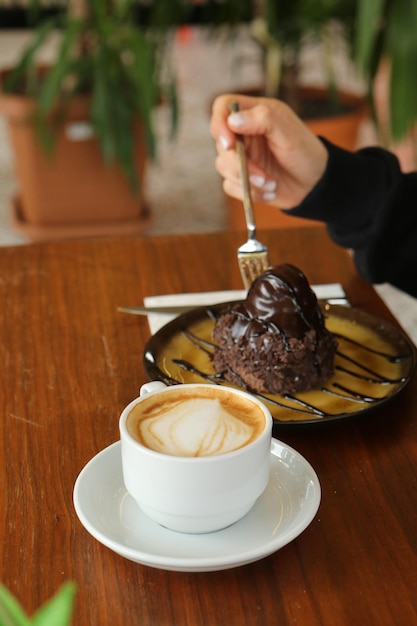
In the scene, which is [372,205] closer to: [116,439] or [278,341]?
[278,341]

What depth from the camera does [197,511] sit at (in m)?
0.58

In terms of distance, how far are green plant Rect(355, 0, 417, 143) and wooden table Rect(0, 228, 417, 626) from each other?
0.68 metres

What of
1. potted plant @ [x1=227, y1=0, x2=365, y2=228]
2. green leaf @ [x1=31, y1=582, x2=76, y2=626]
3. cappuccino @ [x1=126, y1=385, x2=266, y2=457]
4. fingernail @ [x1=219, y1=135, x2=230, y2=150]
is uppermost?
green leaf @ [x1=31, y1=582, x2=76, y2=626]

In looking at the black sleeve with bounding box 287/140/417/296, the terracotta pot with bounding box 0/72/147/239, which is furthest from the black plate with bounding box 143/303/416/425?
the terracotta pot with bounding box 0/72/147/239

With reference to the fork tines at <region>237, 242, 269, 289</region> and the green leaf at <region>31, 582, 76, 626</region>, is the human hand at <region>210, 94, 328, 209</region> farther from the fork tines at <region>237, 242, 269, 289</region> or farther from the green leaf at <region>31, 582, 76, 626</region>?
the green leaf at <region>31, 582, 76, 626</region>

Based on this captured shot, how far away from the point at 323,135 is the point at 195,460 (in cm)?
197

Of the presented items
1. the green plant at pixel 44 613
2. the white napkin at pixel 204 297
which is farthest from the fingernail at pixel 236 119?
the green plant at pixel 44 613

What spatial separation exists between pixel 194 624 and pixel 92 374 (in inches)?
14.6

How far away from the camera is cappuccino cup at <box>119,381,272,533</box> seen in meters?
0.56

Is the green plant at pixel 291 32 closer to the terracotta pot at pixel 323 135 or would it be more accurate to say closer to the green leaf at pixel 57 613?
the terracotta pot at pixel 323 135

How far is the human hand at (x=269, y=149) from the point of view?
1.11 meters

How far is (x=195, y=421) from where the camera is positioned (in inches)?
23.7

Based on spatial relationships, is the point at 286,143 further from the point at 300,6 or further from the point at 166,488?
the point at 300,6

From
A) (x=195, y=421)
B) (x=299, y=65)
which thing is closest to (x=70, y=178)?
(x=299, y=65)
